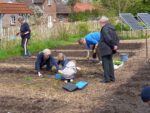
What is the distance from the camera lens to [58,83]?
1223cm

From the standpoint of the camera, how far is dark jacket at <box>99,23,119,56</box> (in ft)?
39.1

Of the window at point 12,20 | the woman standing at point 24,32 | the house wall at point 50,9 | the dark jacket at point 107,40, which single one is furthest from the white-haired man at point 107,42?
the house wall at point 50,9

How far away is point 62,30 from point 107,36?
2037cm

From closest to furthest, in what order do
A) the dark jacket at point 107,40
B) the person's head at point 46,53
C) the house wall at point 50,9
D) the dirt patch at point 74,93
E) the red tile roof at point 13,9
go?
the dirt patch at point 74,93
the dark jacket at point 107,40
the person's head at point 46,53
the red tile roof at point 13,9
the house wall at point 50,9

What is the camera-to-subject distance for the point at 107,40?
11.9 m

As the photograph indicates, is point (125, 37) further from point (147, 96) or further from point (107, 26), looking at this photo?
point (147, 96)

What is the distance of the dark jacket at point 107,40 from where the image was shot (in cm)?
1193

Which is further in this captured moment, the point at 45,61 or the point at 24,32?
the point at 24,32

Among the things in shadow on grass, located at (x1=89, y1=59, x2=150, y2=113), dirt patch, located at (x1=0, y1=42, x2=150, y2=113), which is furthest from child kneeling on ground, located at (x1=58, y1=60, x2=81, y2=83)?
shadow on grass, located at (x1=89, y1=59, x2=150, y2=113)

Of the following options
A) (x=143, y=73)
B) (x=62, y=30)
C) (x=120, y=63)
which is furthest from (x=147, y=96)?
(x=62, y=30)

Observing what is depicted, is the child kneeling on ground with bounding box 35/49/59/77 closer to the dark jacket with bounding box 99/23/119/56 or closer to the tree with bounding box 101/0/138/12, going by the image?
the dark jacket with bounding box 99/23/119/56

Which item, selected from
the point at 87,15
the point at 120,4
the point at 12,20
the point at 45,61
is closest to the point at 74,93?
the point at 45,61

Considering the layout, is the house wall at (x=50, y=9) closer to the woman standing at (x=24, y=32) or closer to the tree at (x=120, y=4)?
the tree at (x=120, y=4)

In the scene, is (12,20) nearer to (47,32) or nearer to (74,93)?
(47,32)
